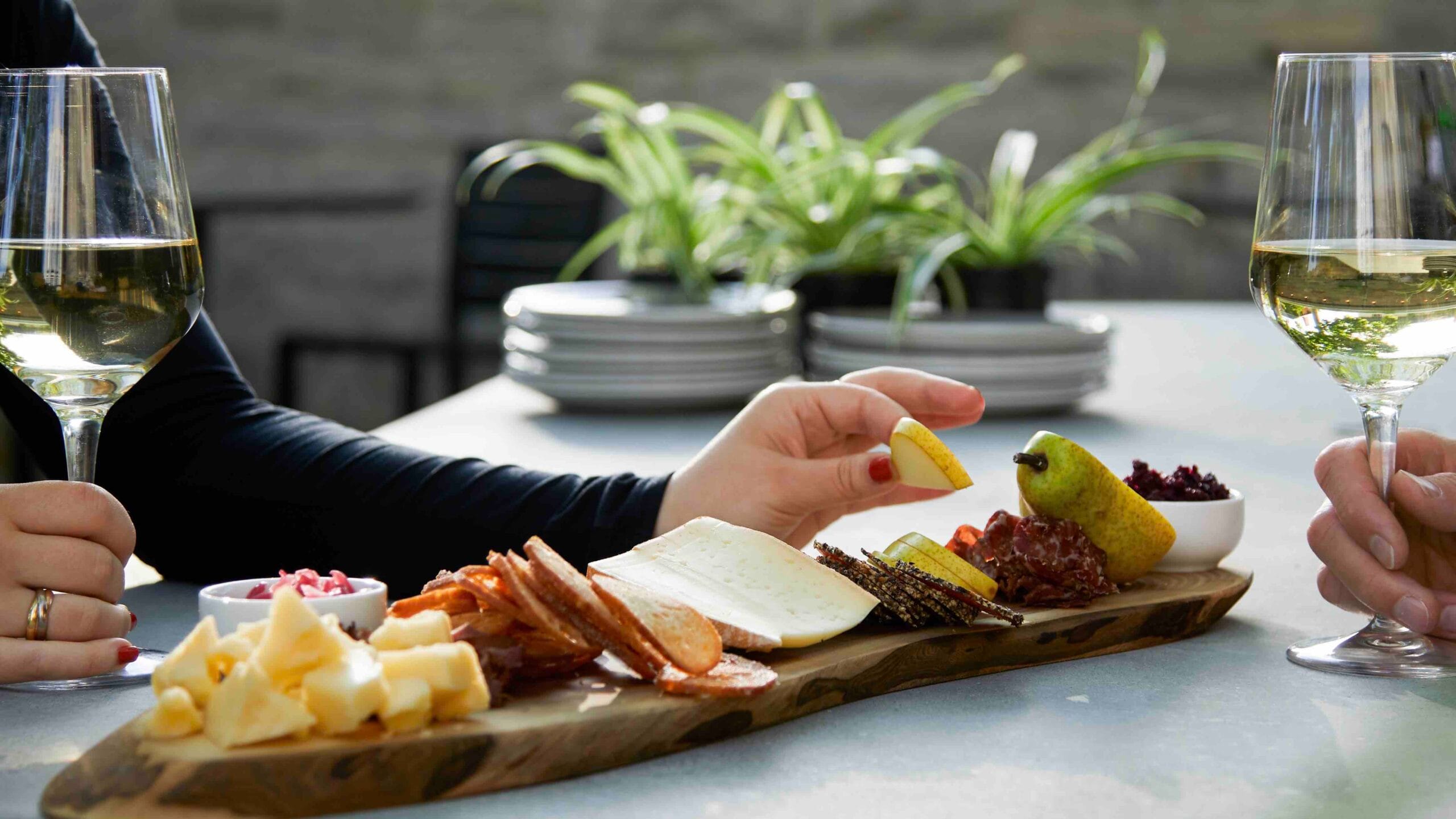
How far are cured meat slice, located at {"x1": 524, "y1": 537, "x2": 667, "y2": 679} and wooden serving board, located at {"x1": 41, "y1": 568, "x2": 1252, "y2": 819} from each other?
1 centimetres

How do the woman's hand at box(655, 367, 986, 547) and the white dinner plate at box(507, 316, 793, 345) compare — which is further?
the white dinner plate at box(507, 316, 793, 345)

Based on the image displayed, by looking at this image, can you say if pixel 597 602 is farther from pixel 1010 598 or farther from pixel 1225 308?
pixel 1225 308

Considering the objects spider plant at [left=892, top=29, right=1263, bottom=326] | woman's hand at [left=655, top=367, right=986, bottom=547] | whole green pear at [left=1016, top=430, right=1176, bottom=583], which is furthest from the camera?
spider plant at [left=892, top=29, right=1263, bottom=326]

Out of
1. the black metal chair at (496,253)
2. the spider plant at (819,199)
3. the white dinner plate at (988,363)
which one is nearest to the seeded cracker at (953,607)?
the white dinner plate at (988,363)

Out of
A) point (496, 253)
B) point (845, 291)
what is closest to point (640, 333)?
point (845, 291)

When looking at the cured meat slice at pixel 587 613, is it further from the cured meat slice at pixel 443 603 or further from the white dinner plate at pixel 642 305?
the white dinner plate at pixel 642 305

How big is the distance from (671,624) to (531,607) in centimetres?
7

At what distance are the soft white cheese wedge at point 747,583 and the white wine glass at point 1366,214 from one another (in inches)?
10.8

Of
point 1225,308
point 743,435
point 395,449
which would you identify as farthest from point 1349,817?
point 1225,308

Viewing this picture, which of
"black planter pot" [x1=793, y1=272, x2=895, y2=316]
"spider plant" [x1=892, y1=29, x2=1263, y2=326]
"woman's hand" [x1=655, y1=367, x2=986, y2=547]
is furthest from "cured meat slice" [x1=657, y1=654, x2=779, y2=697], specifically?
"black planter pot" [x1=793, y1=272, x2=895, y2=316]

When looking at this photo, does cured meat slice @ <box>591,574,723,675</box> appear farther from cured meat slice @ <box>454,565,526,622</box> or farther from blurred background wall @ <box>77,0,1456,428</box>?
blurred background wall @ <box>77,0,1456,428</box>

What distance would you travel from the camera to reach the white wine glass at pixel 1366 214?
0.72 metres

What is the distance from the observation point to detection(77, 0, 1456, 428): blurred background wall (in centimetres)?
429

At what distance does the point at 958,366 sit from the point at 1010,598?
3.02 feet
